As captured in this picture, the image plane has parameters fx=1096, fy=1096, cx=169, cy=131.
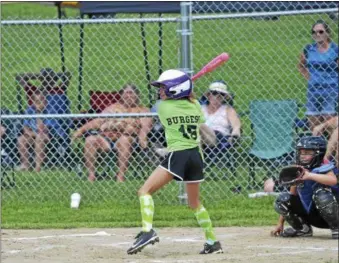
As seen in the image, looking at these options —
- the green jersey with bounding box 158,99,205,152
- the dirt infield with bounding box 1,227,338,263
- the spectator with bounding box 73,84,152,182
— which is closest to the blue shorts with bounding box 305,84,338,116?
the spectator with bounding box 73,84,152,182

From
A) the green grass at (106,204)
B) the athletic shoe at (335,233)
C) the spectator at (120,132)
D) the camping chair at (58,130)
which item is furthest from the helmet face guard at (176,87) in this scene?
the camping chair at (58,130)

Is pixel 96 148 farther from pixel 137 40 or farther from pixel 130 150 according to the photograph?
pixel 137 40

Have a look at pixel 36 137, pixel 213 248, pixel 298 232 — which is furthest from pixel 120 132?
pixel 213 248

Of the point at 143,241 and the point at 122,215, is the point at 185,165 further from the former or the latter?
the point at 122,215

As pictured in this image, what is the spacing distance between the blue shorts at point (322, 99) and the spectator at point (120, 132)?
1.86 m

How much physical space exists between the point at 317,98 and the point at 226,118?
113cm

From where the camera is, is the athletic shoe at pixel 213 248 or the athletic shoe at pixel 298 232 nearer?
the athletic shoe at pixel 213 248

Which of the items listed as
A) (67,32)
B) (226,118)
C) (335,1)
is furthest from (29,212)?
(67,32)

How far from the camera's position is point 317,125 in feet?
40.5

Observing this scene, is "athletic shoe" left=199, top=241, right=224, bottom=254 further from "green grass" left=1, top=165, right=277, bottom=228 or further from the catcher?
"green grass" left=1, top=165, right=277, bottom=228

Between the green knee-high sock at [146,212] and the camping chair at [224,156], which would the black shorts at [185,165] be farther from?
the camping chair at [224,156]

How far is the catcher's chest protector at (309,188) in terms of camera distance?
977 cm

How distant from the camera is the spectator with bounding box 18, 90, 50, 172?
1331 cm

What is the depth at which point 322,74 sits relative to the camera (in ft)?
41.3
